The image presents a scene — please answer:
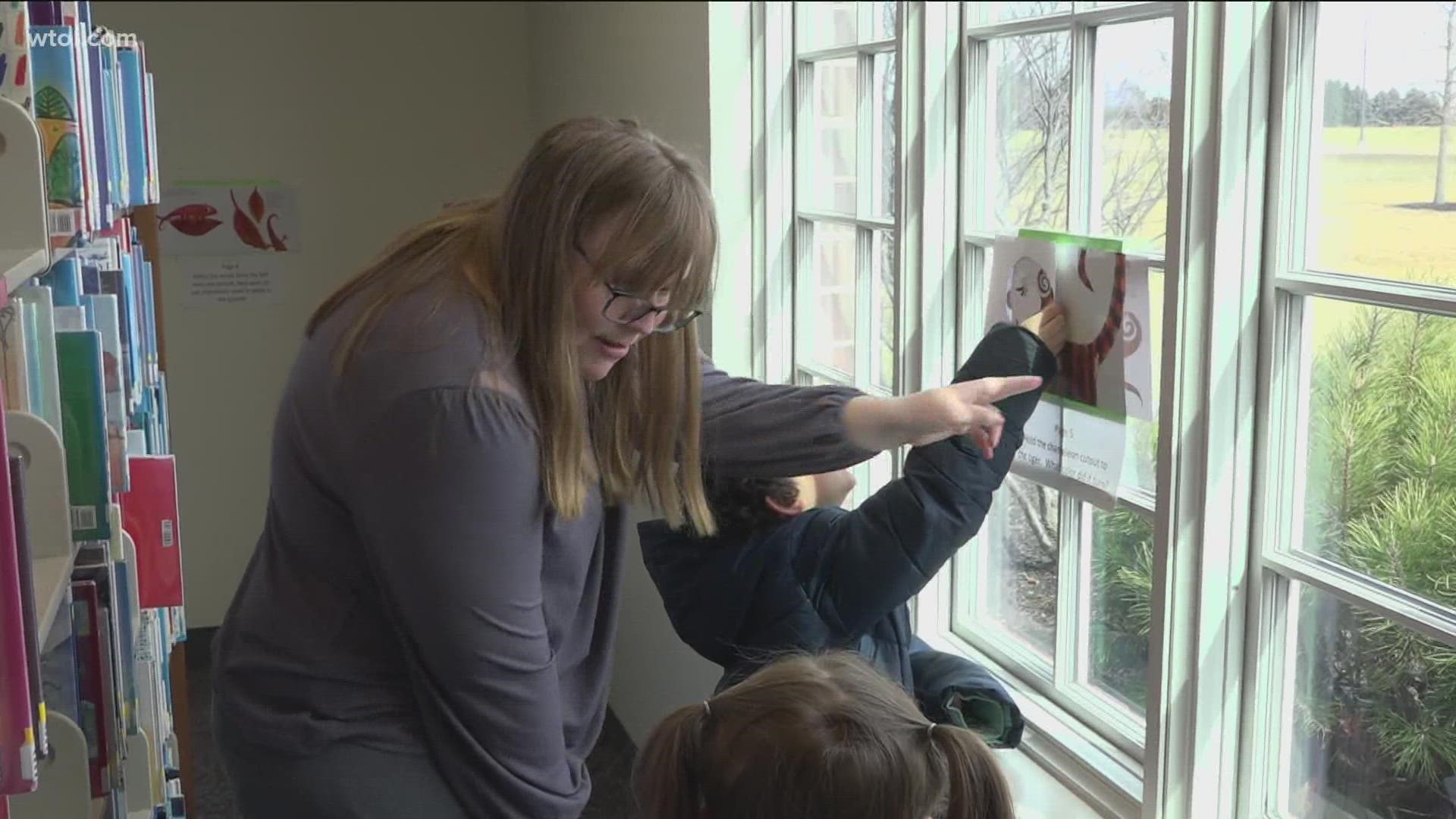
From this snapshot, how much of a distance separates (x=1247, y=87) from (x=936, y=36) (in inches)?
31.1

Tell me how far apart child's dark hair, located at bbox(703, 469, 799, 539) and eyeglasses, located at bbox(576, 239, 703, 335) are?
1.67ft

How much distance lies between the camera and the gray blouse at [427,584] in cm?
138

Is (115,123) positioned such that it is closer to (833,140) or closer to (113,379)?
(113,379)

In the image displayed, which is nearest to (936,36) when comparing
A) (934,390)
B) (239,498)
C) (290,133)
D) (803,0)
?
(803,0)

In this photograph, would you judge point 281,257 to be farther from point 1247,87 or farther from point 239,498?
point 1247,87

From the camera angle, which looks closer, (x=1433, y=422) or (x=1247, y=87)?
(x=1433, y=422)

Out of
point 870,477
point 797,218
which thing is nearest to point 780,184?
point 797,218

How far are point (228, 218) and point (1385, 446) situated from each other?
151 inches

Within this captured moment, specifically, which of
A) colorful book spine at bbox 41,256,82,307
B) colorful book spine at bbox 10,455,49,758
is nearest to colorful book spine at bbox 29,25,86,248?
colorful book spine at bbox 41,256,82,307

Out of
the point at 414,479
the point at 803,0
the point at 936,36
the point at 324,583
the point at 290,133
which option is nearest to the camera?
the point at 414,479

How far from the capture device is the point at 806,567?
1968 millimetres

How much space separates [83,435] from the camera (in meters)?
1.75

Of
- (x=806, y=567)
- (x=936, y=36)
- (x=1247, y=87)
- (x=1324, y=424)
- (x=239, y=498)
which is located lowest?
(x=239, y=498)

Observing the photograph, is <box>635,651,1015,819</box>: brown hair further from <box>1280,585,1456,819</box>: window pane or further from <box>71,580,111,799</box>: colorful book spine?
<box>71,580,111,799</box>: colorful book spine
